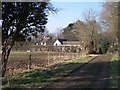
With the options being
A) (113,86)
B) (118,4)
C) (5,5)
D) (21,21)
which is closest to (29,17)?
(21,21)

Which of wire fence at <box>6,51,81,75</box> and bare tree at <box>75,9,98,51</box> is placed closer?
wire fence at <box>6,51,81,75</box>

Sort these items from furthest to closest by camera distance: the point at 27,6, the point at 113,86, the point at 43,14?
the point at 43,14 → the point at 27,6 → the point at 113,86

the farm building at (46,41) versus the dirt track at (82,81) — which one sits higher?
the farm building at (46,41)

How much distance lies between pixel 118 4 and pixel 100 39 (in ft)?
173

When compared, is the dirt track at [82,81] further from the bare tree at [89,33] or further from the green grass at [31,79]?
the bare tree at [89,33]

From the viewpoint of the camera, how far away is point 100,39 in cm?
8412

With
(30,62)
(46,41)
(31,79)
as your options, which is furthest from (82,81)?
(46,41)

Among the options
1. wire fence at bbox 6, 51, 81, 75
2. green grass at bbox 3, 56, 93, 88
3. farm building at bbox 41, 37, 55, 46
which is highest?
farm building at bbox 41, 37, 55, 46

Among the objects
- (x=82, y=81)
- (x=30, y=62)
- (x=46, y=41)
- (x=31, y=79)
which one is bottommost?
(x=82, y=81)

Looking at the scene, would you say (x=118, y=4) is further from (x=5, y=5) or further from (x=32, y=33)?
(x=5, y=5)

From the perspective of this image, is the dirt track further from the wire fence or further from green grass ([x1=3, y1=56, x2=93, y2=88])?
the wire fence

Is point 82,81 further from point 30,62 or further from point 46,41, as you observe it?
point 46,41

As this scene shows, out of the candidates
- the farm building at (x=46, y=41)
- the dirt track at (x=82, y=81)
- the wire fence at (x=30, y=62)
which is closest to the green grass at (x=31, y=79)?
the dirt track at (x=82, y=81)

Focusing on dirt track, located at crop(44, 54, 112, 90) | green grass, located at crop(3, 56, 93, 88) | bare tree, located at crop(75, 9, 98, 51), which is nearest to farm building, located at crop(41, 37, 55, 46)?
bare tree, located at crop(75, 9, 98, 51)
